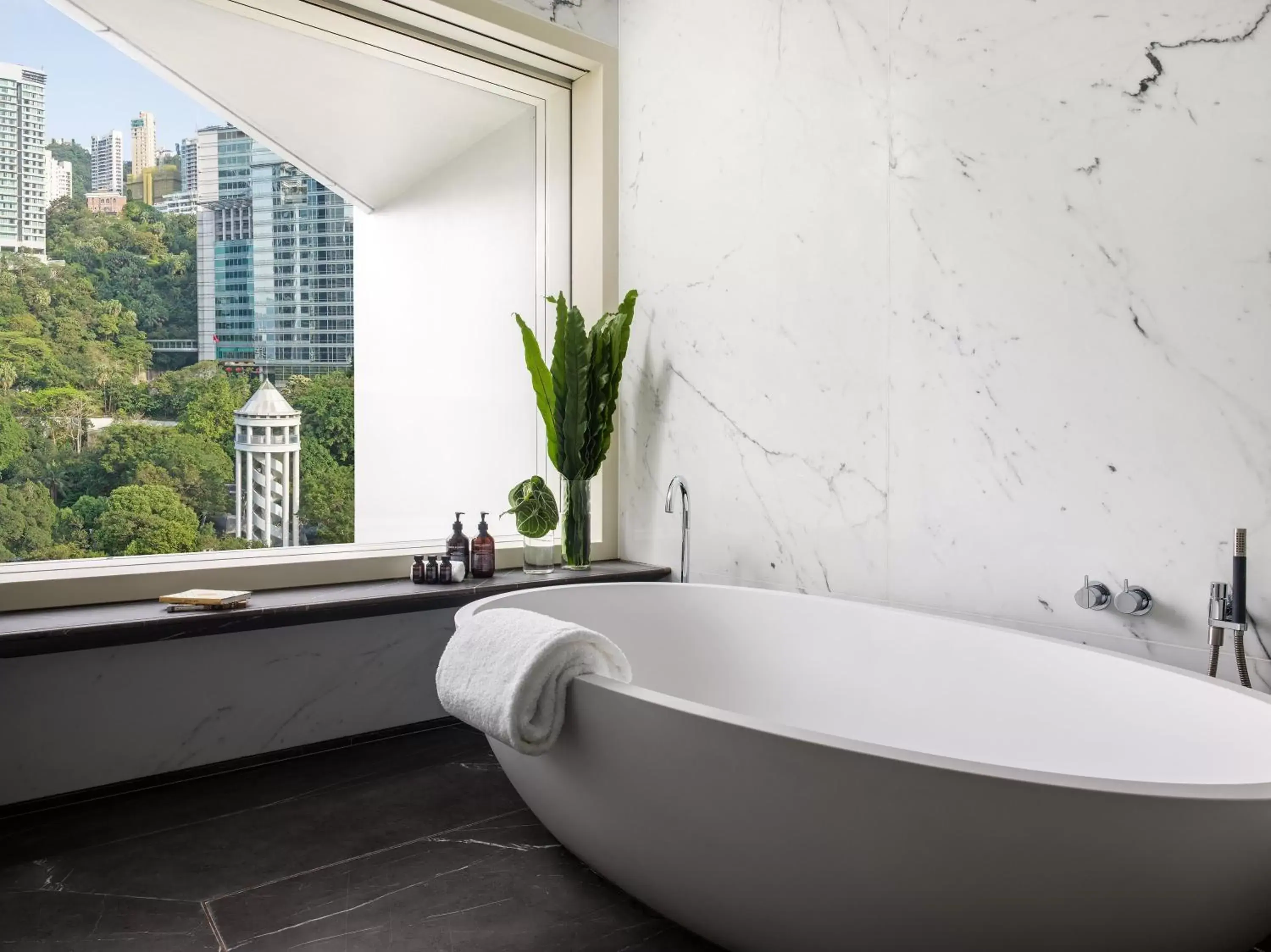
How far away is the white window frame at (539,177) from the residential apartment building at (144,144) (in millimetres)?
141

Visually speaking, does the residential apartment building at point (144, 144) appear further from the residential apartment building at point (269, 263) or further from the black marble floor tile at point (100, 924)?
the black marble floor tile at point (100, 924)

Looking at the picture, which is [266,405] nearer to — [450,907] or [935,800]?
[450,907]

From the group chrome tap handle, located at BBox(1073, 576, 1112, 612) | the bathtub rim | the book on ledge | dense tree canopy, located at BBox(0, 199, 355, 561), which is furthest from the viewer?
dense tree canopy, located at BBox(0, 199, 355, 561)

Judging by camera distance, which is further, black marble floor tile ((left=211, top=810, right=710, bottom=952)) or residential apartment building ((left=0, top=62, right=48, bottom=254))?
residential apartment building ((left=0, top=62, right=48, bottom=254))

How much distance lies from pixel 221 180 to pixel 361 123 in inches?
20.0

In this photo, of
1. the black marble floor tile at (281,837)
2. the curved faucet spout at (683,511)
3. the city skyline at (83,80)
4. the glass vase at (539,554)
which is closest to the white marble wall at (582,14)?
the city skyline at (83,80)

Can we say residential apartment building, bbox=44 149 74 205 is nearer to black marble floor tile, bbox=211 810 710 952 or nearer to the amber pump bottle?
the amber pump bottle

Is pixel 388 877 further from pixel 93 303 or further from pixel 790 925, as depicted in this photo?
pixel 93 303

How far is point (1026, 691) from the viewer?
6.16ft

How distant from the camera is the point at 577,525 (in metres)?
3.05

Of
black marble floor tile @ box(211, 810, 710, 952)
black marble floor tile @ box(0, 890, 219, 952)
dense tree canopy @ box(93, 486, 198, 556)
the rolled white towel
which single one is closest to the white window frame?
dense tree canopy @ box(93, 486, 198, 556)

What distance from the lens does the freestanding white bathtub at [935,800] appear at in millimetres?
1128

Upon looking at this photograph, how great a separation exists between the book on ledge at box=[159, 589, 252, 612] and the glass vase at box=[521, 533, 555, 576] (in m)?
0.92

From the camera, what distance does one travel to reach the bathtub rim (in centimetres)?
111
